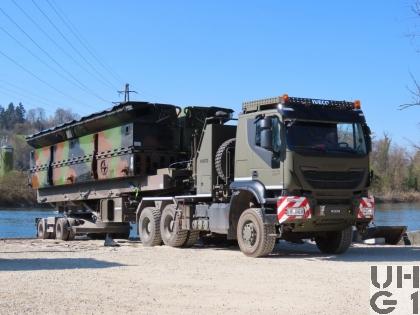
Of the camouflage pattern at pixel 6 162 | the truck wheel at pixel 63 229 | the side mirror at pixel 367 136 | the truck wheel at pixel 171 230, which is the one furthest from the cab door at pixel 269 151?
the camouflage pattern at pixel 6 162

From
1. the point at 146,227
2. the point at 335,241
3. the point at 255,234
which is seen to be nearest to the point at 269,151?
the point at 255,234

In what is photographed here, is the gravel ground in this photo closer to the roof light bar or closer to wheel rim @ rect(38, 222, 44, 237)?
the roof light bar

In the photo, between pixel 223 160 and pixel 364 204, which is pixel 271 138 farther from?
pixel 364 204

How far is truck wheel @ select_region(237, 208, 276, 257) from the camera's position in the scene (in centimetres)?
1380

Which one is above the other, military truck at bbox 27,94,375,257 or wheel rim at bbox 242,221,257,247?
military truck at bbox 27,94,375,257

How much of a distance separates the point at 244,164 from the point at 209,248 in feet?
12.3

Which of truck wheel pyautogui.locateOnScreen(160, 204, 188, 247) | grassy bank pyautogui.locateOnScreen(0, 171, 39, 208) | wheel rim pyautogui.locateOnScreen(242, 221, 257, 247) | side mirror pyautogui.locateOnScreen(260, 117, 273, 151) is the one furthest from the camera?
grassy bank pyautogui.locateOnScreen(0, 171, 39, 208)

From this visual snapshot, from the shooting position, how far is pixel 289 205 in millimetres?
13398

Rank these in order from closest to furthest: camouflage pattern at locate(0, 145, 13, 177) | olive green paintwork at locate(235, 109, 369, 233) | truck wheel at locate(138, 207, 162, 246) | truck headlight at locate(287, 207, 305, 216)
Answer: truck headlight at locate(287, 207, 305, 216) < olive green paintwork at locate(235, 109, 369, 233) < truck wheel at locate(138, 207, 162, 246) < camouflage pattern at locate(0, 145, 13, 177)

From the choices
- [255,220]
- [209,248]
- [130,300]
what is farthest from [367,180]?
[130,300]

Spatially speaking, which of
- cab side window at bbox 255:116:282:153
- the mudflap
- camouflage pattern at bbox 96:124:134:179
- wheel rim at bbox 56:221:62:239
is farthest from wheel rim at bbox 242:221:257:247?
wheel rim at bbox 56:221:62:239

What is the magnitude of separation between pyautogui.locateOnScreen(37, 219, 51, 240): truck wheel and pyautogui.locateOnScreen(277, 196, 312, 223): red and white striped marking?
40.9 feet

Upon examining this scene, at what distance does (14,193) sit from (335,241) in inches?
2159

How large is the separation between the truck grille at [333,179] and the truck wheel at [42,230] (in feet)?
42.0
